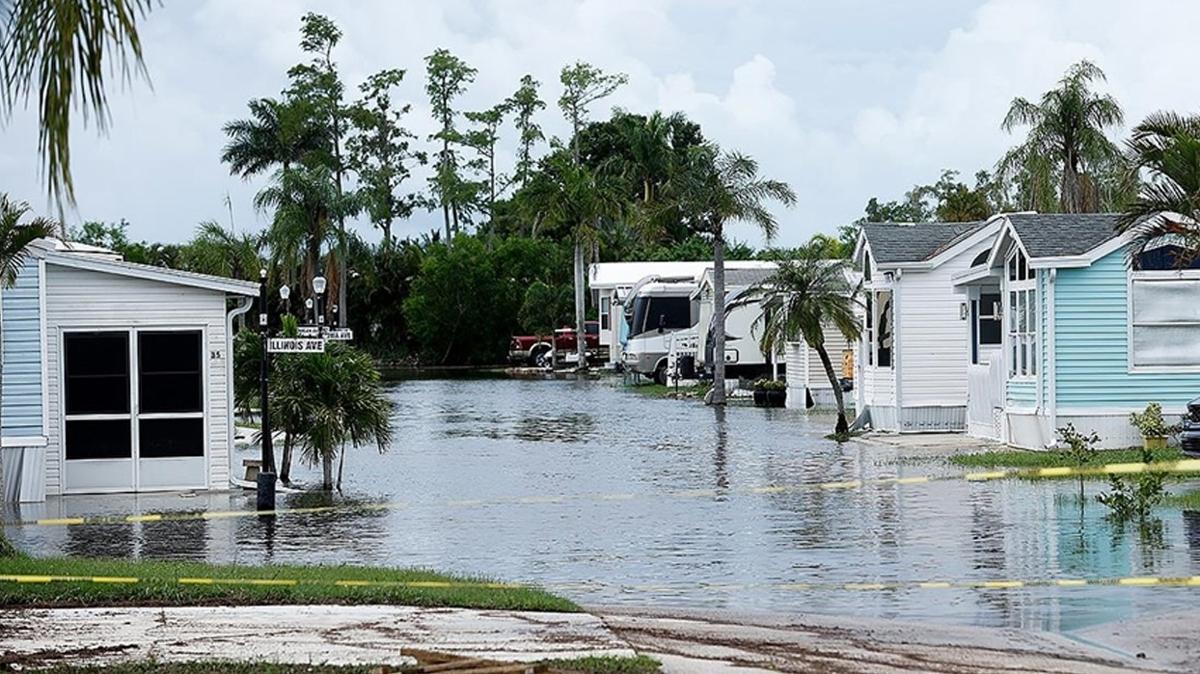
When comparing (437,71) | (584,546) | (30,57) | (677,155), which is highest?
(437,71)

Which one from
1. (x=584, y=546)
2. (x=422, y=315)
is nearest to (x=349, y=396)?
(x=584, y=546)

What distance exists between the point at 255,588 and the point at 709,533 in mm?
7549

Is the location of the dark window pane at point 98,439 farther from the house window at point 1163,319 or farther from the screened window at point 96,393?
the house window at point 1163,319

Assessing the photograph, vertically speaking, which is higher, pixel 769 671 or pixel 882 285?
pixel 882 285

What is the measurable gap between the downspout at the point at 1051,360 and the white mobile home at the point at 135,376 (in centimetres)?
1334

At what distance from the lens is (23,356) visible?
25.7m

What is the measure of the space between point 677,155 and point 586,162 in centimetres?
1141

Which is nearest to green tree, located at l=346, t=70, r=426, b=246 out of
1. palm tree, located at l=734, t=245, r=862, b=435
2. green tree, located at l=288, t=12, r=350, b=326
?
green tree, located at l=288, t=12, r=350, b=326

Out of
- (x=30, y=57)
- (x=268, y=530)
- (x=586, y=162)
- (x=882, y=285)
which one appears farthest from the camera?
(x=586, y=162)

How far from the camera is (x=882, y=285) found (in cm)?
3922

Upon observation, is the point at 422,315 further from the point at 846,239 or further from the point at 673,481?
the point at 673,481

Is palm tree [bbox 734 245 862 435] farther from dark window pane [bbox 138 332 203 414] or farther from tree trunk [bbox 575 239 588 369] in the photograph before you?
tree trunk [bbox 575 239 588 369]

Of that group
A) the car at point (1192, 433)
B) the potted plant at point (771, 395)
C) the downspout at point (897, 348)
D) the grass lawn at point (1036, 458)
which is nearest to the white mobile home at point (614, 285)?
the potted plant at point (771, 395)

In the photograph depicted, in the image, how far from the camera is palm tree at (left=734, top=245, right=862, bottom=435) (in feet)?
133
